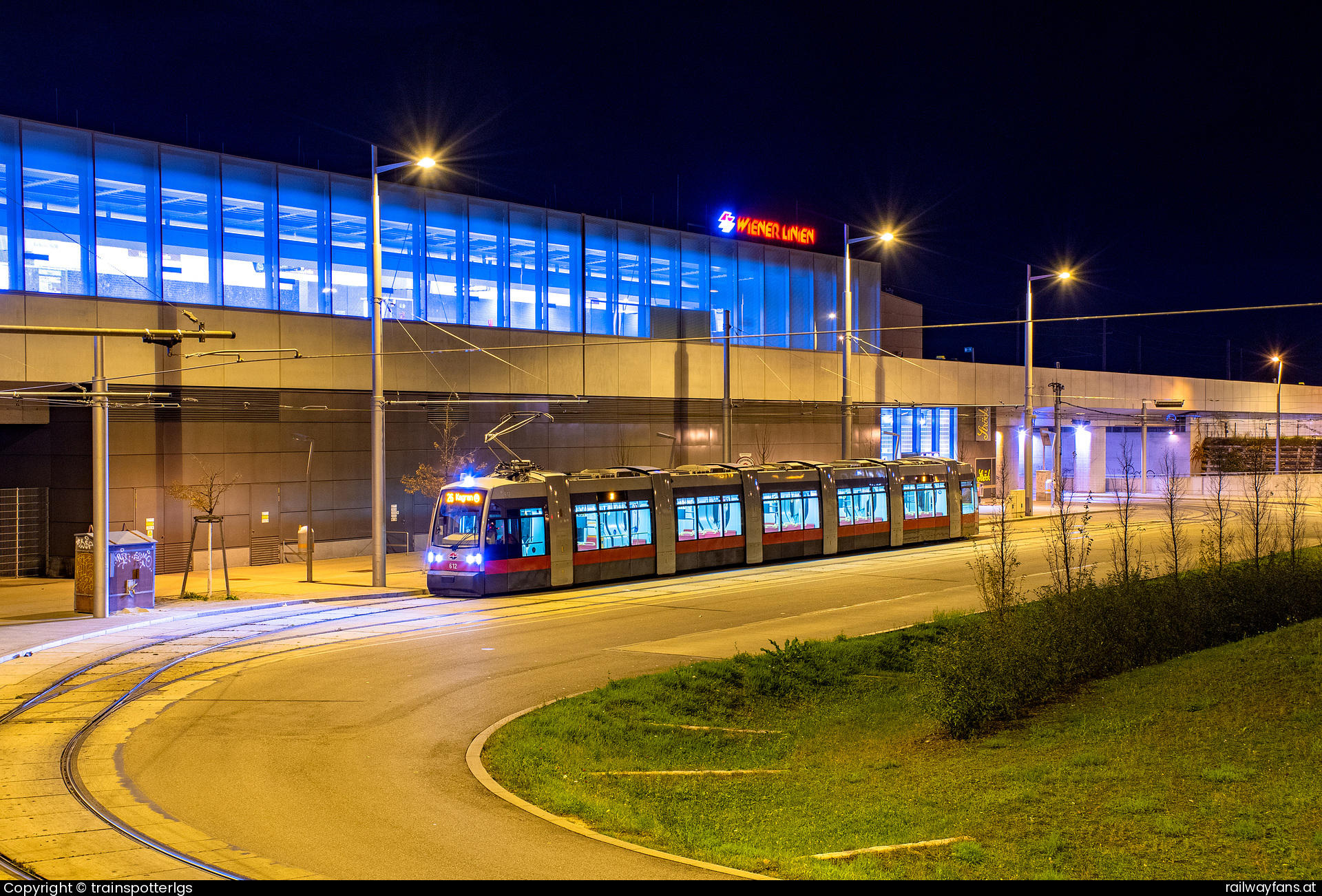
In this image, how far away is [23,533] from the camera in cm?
3161

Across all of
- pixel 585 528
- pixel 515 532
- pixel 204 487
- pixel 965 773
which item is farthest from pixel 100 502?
pixel 965 773

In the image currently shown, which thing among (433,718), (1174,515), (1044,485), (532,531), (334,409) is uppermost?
(334,409)

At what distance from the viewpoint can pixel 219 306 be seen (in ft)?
107

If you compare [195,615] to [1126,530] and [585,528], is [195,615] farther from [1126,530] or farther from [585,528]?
[1126,530]

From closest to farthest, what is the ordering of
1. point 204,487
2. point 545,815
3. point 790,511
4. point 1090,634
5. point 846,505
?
point 545,815 → point 1090,634 → point 204,487 → point 790,511 → point 846,505

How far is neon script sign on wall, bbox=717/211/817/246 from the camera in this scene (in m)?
50.1

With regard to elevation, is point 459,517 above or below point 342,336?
below

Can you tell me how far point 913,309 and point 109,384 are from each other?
65335 millimetres

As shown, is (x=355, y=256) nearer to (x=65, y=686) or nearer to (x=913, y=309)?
(x=65, y=686)

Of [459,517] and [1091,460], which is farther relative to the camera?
[1091,460]

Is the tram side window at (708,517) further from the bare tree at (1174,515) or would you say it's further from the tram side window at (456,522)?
the bare tree at (1174,515)

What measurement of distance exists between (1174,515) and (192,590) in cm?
4006

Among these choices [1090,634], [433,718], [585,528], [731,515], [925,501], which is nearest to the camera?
[433,718]

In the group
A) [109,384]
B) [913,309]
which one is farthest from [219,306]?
[913,309]
